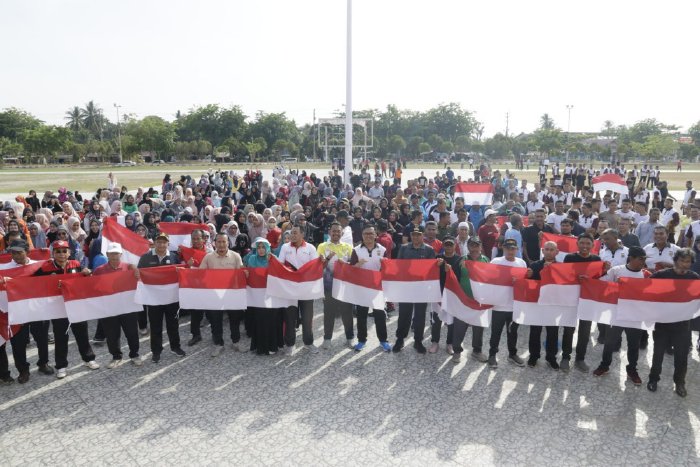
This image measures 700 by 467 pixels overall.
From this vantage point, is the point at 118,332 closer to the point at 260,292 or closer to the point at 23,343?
the point at 23,343

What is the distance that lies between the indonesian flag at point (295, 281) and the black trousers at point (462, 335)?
2033mm

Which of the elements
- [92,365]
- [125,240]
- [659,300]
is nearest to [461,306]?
[659,300]

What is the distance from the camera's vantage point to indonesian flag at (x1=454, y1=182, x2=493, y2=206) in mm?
13922

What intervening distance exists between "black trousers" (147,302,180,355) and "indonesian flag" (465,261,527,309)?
434 cm

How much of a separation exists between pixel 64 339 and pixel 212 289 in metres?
2.00

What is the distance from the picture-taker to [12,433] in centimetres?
510

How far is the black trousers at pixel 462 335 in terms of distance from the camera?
688 cm

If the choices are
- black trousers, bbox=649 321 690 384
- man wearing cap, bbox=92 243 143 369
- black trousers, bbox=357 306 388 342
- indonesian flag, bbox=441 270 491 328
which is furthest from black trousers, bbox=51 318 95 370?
black trousers, bbox=649 321 690 384

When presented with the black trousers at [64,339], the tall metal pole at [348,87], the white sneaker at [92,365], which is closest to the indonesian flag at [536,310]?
the white sneaker at [92,365]

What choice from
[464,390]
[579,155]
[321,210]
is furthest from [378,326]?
[579,155]

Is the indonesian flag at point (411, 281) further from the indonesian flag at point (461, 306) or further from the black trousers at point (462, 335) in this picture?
the black trousers at point (462, 335)

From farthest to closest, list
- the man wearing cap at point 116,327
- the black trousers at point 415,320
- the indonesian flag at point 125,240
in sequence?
1. the indonesian flag at point 125,240
2. the black trousers at point 415,320
3. the man wearing cap at point 116,327

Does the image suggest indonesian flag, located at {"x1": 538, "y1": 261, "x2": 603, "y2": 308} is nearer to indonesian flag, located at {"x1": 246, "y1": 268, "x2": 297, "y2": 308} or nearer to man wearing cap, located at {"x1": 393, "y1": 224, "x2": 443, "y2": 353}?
man wearing cap, located at {"x1": 393, "y1": 224, "x2": 443, "y2": 353}

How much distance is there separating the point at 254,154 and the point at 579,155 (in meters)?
66.2
